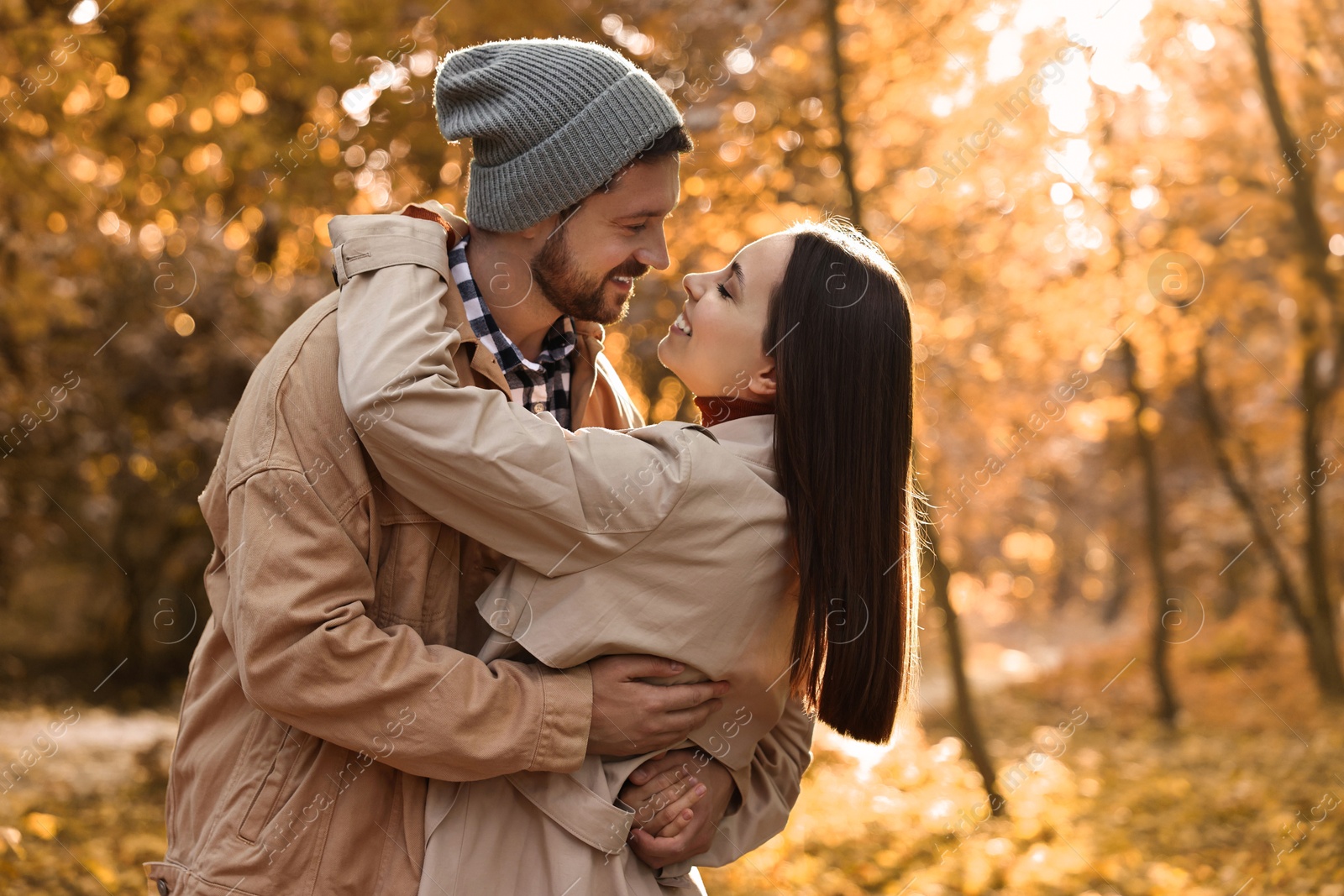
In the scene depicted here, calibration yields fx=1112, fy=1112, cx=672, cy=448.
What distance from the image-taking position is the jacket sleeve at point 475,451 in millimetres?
1694

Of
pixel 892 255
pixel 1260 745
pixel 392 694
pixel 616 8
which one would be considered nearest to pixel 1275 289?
pixel 1260 745

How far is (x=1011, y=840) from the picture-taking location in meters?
6.81

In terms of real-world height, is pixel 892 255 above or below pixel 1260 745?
above

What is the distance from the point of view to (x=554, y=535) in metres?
1.77

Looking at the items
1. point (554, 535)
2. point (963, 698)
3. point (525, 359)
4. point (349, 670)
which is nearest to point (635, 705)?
point (554, 535)

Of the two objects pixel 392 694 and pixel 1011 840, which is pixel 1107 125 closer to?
pixel 1011 840

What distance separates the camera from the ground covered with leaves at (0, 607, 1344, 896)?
18.8 feet

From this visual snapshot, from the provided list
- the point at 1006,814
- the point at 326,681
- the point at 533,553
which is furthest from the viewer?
the point at 1006,814

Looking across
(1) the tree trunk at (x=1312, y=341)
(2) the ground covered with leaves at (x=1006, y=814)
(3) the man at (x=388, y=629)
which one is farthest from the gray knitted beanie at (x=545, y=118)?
(1) the tree trunk at (x=1312, y=341)

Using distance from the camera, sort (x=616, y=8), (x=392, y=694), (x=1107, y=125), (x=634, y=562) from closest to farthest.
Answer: (x=392, y=694)
(x=634, y=562)
(x=616, y=8)
(x=1107, y=125)

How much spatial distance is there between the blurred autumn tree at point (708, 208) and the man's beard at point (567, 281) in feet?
10.1

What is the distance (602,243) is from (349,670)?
0.96m

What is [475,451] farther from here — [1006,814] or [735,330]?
[1006,814]

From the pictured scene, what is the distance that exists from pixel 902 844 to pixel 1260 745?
615 cm
